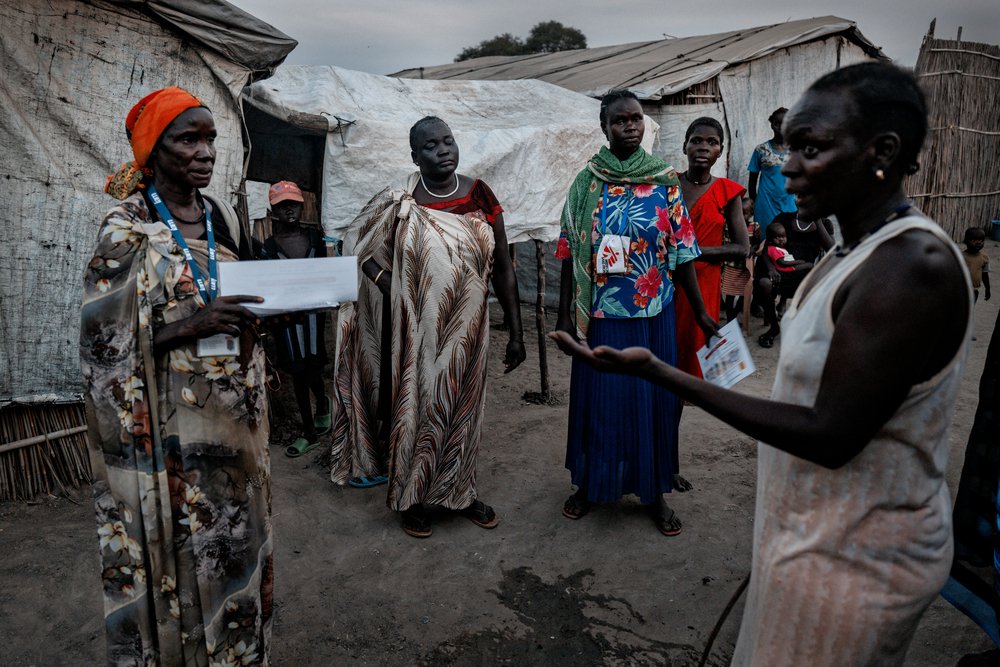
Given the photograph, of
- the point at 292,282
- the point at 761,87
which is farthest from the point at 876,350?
the point at 761,87

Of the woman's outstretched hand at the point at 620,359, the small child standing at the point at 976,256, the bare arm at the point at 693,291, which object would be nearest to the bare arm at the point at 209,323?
the woman's outstretched hand at the point at 620,359

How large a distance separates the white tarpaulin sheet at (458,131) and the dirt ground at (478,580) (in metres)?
2.13

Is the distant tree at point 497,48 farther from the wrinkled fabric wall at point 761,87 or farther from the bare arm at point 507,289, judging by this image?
the bare arm at point 507,289

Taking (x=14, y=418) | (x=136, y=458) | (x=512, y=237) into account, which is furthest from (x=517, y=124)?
(x=136, y=458)

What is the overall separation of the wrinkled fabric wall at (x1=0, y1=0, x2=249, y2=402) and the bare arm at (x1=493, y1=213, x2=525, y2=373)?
7.13 feet

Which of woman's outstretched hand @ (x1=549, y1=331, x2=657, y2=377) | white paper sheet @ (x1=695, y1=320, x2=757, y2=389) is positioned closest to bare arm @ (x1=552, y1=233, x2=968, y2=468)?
woman's outstretched hand @ (x1=549, y1=331, x2=657, y2=377)

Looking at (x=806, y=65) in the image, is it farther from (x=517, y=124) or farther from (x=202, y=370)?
(x=202, y=370)

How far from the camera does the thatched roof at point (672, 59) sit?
792 centimetres

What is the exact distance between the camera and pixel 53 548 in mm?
3322

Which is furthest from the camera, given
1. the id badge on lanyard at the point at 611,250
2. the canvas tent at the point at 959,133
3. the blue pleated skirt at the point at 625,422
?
the canvas tent at the point at 959,133

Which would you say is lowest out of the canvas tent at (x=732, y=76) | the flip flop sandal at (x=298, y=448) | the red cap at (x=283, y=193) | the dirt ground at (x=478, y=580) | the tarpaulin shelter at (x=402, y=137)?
the dirt ground at (x=478, y=580)

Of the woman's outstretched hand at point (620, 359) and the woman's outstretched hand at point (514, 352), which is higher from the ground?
the woman's outstretched hand at point (620, 359)

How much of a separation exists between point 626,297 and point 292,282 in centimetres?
171

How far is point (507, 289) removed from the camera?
3.54 meters
